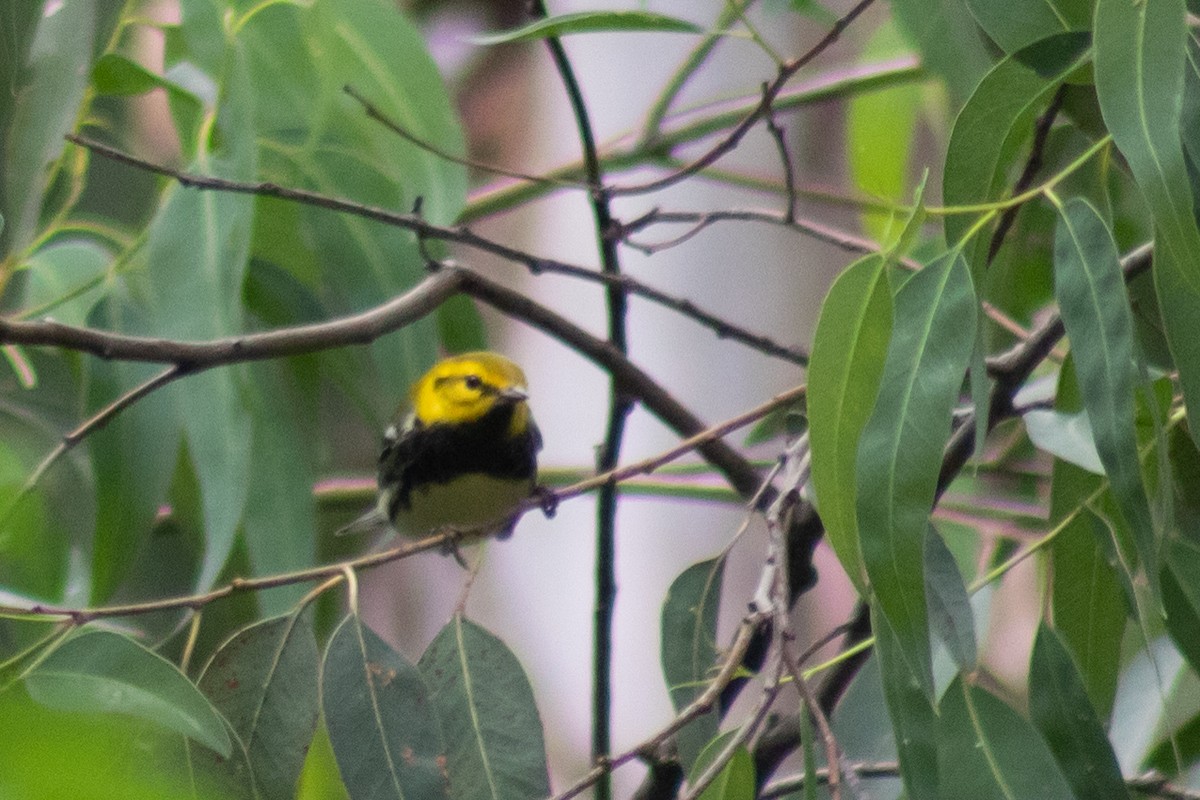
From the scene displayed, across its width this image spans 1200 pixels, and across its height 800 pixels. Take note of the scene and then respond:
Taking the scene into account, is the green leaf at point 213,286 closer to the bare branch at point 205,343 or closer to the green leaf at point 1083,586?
the bare branch at point 205,343

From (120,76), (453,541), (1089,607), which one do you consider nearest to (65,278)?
(120,76)

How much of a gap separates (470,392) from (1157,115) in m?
1.18

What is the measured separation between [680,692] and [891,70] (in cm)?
91

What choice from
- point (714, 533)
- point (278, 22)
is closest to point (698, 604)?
point (278, 22)

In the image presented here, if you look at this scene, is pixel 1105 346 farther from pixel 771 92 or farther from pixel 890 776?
pixel 890 776


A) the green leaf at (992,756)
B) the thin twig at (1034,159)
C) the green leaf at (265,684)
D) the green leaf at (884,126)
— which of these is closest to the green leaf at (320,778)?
the green leaf at (265,684)

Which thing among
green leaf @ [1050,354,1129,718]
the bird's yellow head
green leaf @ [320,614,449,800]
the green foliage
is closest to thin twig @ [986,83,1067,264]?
the green foliage

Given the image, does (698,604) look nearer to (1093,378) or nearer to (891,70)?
(1093,378)

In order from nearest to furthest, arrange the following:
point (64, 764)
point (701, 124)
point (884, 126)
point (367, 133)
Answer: point (64, 764) < point (367, 133) < point (701, 124) < point (884, 126)

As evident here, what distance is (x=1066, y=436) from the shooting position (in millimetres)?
961

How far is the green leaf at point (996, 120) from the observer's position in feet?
2.84

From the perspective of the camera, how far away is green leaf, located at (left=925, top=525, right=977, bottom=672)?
874 mm

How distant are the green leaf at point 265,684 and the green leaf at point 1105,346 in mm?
529

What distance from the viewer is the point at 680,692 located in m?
1.00
